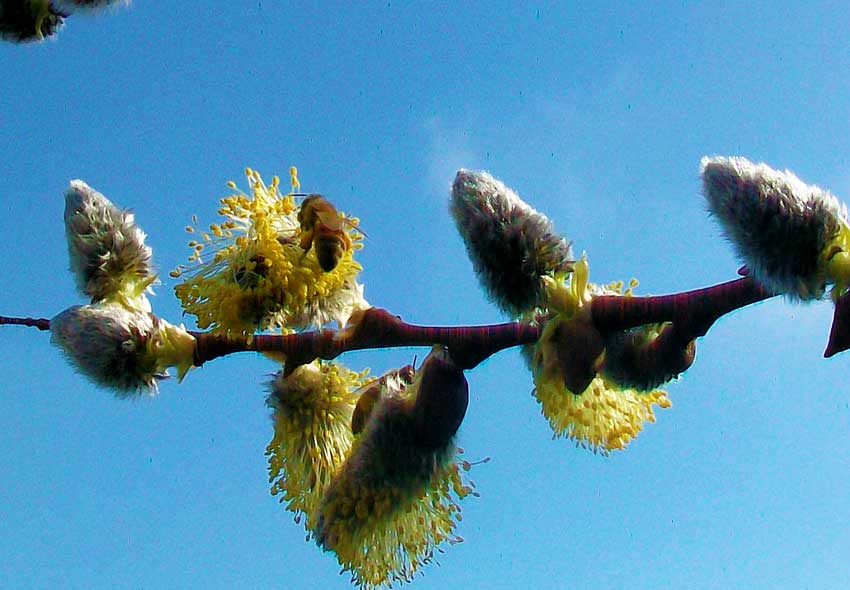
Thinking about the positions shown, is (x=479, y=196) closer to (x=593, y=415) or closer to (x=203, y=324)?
(x=203, y=324)

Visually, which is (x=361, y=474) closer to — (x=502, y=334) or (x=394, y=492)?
(x=394, y=492)

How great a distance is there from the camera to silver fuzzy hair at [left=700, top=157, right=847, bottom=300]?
1.55 m

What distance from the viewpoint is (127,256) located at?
2.11 meters

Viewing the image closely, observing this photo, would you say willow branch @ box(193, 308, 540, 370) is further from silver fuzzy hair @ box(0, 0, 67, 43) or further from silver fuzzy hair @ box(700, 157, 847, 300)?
silver fuzzy hair @ box(0, 0, 67, 43)

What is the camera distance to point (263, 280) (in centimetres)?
198

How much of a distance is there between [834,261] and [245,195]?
116 centimetres

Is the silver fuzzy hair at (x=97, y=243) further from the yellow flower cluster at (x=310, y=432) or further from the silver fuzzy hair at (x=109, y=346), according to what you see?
the yellow flower cluster at (x=310, y=432)

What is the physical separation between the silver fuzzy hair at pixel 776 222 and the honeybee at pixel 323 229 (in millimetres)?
719

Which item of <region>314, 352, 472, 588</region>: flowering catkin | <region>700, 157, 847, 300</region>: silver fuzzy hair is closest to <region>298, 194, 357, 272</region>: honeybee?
<region>314, 352, 472, 588</region>: flowering catkin

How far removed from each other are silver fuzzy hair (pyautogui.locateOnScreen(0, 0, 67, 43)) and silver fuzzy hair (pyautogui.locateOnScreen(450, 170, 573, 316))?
1197 mm

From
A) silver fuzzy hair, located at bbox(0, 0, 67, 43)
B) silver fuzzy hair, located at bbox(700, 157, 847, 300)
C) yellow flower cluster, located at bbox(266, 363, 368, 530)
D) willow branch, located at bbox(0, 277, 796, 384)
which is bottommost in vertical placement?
silver fuzzy hair, located at bbox(700, 157, 847, 300)

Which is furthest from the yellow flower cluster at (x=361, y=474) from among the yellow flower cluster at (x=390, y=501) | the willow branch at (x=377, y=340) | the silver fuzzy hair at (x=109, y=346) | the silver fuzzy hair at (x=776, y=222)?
the silver fuzzy hair at (x=776, y=222)

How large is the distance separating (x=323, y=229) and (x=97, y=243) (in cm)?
47

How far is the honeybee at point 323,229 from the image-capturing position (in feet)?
6.46
